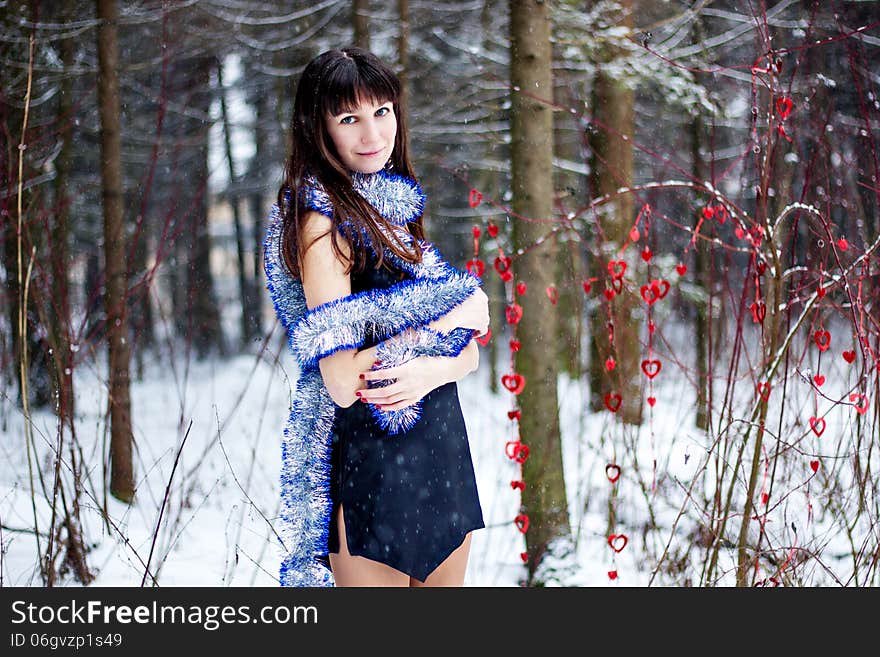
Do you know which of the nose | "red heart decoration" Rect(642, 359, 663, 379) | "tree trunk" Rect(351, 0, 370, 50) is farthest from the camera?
"tree trunk" Rect(351, 0, 370, 50)

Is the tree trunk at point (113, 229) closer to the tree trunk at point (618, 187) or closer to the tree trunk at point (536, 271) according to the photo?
the tree trunk at point (536, 271)

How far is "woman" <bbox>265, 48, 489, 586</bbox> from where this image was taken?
1.82 meters

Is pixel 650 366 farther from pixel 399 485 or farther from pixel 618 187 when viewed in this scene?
pixel 618 187

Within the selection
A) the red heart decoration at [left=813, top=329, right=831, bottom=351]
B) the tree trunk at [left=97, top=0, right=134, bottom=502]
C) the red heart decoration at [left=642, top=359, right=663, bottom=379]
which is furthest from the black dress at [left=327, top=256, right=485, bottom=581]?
the tree trunk at [left=97, top=0, right=134, bottom=502]

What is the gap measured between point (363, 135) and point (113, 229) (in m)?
3.50

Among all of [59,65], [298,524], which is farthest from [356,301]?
[59,65]

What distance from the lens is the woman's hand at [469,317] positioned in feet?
6.31

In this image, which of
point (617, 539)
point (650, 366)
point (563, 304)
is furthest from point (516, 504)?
point (563, 304)

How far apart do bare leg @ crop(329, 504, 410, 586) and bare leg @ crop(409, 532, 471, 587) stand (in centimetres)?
6

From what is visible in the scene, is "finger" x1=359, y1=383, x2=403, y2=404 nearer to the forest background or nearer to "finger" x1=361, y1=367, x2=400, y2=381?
"finger" x1=361, y1=367, x2=400, y2=381

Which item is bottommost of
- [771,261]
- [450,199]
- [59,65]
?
[771,261]

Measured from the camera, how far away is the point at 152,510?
509cm
